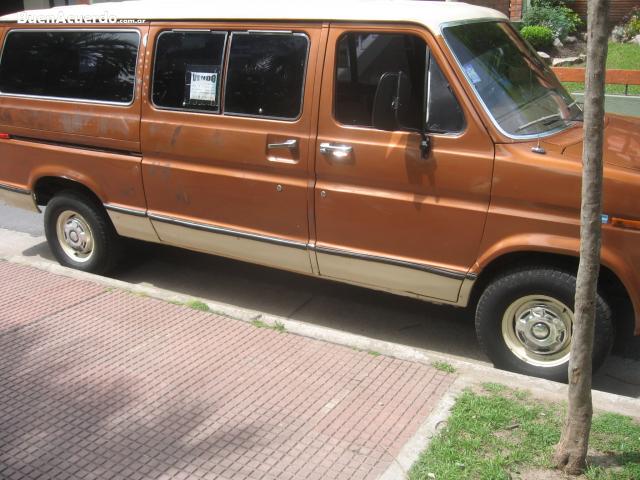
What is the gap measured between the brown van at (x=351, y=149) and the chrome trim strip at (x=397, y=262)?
0.04 feet

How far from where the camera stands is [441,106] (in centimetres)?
454

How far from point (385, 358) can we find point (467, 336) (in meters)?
0.89

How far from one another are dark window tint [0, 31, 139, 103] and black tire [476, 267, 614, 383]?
3.17 metres

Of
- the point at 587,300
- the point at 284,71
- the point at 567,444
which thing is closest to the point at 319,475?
the point at 567,444

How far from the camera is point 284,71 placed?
5.05m

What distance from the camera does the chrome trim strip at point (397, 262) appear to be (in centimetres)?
464

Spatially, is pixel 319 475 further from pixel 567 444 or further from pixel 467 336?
pixel 467 336

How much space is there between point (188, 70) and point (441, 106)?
2016 mm

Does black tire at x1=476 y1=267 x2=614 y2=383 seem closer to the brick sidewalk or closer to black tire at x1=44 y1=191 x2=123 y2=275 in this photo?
the brick sidewalk

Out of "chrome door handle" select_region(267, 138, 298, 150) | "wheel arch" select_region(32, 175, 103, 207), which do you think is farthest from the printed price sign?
"wheel arch" select_region(32, 175, 103, 207)

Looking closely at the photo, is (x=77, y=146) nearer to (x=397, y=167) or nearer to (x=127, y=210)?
(x=127, y=210)

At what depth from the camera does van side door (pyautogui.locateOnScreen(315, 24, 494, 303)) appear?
4.49m

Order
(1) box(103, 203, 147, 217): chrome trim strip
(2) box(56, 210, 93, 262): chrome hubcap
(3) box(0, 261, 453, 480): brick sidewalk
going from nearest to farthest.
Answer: (3) box(0, 261, 453, 480): brick sidewalk
(1) box(103, 203, 147, 217): chrome trim strip
(2) box(56, 210, 93, 262): chrome hubcap

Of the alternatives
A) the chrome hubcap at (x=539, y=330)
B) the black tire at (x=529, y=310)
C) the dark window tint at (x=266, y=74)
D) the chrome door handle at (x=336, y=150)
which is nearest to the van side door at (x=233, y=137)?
the dark window tint at (x=266, y=74)
